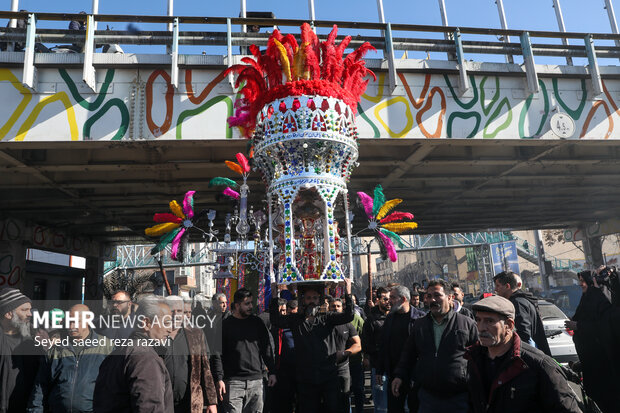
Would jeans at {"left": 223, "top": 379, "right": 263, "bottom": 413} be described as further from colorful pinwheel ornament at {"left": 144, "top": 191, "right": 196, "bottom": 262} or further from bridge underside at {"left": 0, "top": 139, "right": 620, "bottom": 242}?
bridge underside at {"left": 0, "top": 139, "right": 620, "bottom": 242}

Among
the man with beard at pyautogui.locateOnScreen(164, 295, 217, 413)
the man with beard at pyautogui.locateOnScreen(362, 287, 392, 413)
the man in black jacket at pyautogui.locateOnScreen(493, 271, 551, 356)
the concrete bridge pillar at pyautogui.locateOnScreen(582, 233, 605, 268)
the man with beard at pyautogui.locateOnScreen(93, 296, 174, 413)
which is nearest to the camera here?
the man with beard at pyautogui.locateOnScreen(93, 296, 174, 413)

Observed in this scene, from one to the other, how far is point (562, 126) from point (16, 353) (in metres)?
11.6

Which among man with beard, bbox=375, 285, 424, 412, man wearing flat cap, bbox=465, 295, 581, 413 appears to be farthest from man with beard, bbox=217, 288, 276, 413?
man wearing flat cap, bbox=465, 295, 581, 413

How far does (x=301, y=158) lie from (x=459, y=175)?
8094mm

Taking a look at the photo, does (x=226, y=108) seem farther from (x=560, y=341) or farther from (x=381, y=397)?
(x=560, y=341)

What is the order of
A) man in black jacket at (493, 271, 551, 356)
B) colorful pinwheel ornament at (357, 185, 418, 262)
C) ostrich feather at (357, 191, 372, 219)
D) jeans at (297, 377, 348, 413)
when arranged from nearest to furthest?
man in black jacket at (493, 271, 551, 356) → jeans at (297, 377, 348, 413) → colorful pinwheel ornament at (357, 185, 418, 262) → ostrich feather at (357, 191, 372, 219)

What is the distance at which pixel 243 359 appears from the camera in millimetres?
5707

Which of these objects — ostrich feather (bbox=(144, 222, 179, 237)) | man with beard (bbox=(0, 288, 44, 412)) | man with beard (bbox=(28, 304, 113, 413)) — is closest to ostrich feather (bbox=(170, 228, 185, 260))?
ostrich feather (bbox=(144, 222, 179, 237))

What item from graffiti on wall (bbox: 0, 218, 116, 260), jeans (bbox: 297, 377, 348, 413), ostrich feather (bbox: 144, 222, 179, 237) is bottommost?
jeans (bbox: 297, 377, 348, 413)

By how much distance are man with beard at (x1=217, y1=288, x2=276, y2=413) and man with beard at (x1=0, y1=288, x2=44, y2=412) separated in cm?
206

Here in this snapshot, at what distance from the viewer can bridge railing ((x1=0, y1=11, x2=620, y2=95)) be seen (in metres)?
9.41

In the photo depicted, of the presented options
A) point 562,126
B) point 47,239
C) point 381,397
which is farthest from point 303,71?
point 47,239

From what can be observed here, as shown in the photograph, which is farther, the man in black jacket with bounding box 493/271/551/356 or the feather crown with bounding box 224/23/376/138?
the feather crown with bounding box 224/23/376/138

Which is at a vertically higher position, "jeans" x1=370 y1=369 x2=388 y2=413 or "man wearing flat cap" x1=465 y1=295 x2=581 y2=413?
"man wearing flat cap" x1=465 y1=295 x2=581 y2=413
